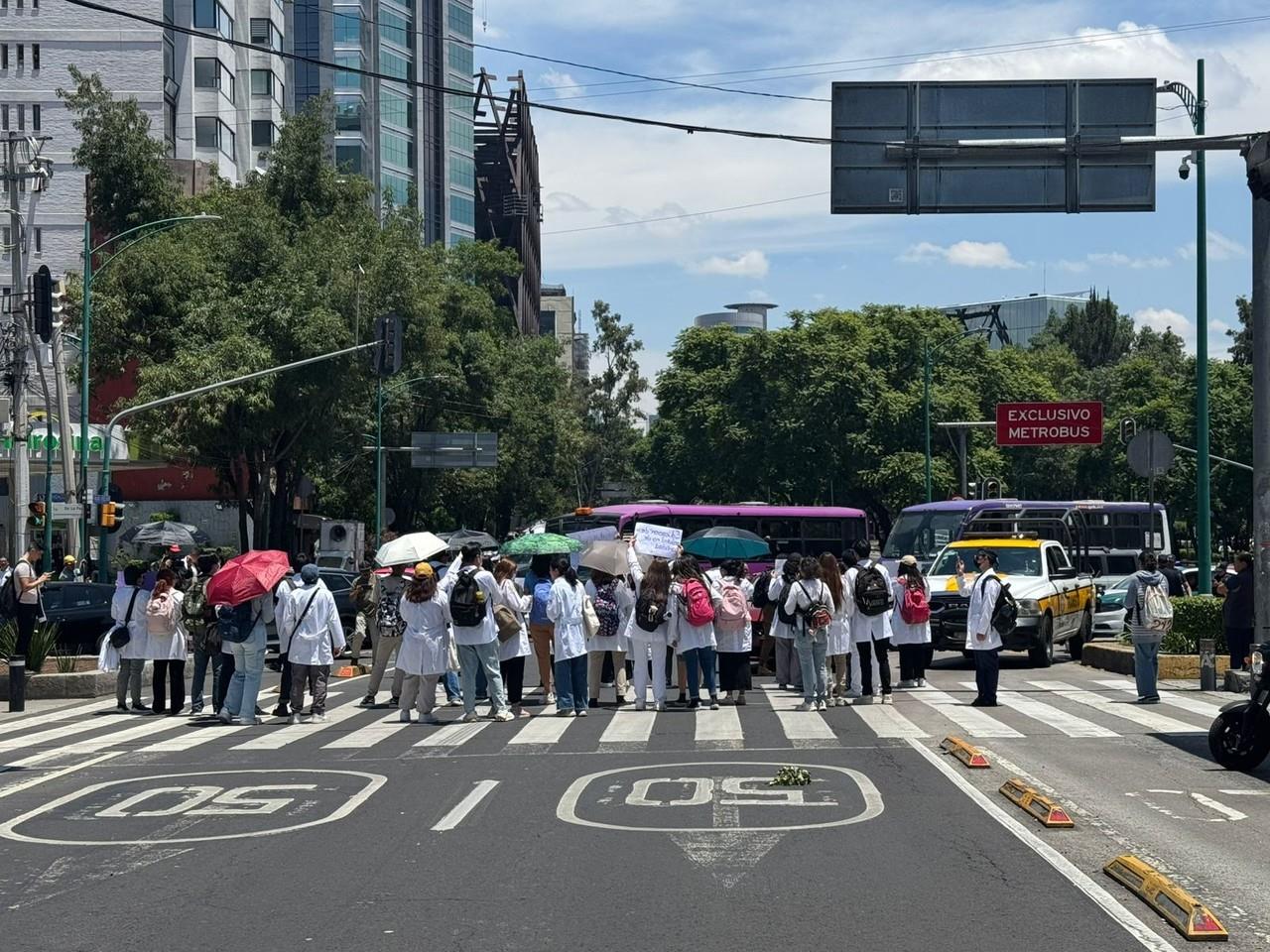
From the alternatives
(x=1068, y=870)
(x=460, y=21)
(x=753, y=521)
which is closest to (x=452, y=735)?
(x=1068, y=870)

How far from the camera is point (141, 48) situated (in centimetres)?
6956

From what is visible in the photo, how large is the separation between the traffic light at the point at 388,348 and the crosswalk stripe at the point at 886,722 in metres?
20.7

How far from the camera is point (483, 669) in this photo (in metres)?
17.4

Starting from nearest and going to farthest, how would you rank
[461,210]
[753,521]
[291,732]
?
[291,732] → [753,521] → [461,210]

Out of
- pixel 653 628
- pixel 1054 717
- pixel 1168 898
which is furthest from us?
pixel 653 628

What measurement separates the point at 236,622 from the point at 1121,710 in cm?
948

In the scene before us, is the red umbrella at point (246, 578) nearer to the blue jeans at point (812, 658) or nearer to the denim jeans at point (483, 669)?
the denim jeans at point (483, 669)

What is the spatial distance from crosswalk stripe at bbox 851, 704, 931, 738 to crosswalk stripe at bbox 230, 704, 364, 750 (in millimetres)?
5482

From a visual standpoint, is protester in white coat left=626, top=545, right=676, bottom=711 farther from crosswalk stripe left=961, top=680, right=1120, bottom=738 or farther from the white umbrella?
crosswalk stripe left=961, top=680, right=1120, bottom=738

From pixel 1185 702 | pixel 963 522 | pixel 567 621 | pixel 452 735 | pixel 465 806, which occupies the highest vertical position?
pixel 963 522

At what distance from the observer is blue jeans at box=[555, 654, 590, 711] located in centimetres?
1775

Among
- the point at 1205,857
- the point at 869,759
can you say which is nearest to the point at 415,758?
the point at 869,759

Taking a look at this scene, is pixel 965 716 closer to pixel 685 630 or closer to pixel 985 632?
pixel 985 632

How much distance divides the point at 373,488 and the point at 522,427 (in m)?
6.72
